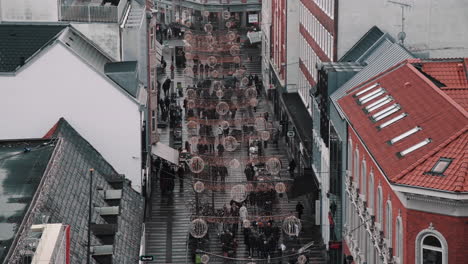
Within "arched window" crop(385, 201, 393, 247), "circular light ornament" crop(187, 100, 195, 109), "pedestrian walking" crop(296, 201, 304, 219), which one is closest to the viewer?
"arched window" crop(385, 201, 393, 247)

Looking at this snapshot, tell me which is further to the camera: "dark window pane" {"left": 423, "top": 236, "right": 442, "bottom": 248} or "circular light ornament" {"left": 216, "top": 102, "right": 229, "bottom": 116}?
"circular light ornament" {"left": 216, "top": 102, "right": 229, "bottom": 116}

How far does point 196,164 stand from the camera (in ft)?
321

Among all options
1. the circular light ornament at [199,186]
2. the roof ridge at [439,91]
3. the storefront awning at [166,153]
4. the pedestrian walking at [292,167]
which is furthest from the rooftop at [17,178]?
the pedestrian walking at [292,167]

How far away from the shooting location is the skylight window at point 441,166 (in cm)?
5403

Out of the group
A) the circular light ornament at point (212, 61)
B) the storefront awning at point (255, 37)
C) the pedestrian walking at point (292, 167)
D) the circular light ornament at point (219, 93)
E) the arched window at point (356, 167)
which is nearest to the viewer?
the arched window at point (356, 167)

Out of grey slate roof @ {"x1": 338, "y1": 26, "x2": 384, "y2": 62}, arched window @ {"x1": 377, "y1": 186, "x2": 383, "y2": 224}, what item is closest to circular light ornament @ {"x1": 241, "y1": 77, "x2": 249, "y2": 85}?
grey slate roof @ {"x1": 338, "y1": 26, "x2": 384, "y2": 62}

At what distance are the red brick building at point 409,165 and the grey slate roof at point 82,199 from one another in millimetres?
11391

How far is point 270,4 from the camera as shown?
14750 centimetres

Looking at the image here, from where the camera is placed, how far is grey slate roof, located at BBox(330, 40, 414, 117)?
80562 mm

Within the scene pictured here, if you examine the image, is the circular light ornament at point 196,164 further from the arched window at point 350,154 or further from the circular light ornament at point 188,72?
the circular light ornament at point 188,72

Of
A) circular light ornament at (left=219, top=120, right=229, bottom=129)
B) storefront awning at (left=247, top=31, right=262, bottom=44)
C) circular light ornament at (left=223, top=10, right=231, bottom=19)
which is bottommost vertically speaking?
circular light ornament at (left=219, top=120, right=229, bottom=129)

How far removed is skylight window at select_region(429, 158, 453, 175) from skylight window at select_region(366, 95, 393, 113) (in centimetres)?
1383

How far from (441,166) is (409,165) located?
6.38ft

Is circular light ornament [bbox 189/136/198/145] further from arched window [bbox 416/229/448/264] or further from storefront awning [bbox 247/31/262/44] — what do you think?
arched window [bbox 416/229/448/264]
